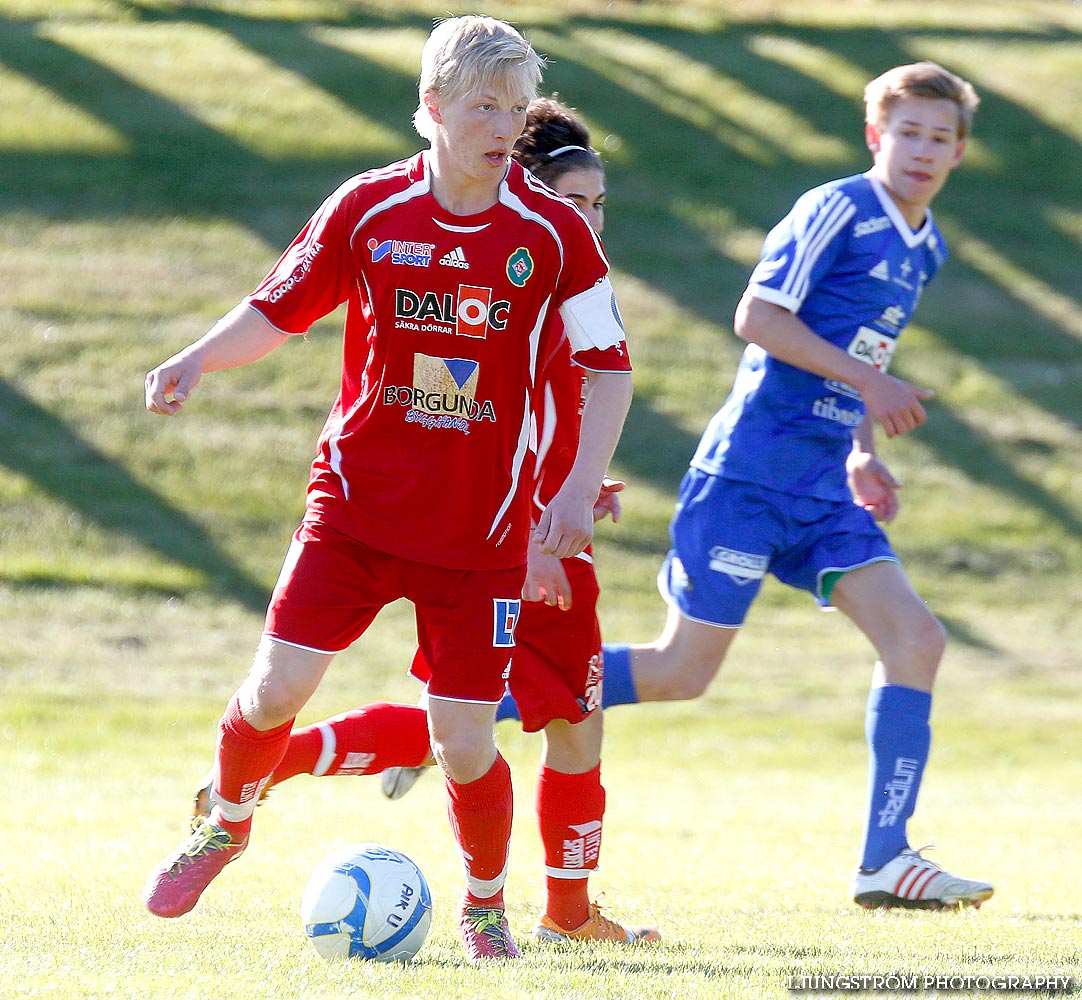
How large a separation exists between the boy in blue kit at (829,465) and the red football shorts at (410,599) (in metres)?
1.36

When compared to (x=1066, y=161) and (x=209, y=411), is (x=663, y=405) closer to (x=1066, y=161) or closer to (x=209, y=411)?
(x=209, y=411)

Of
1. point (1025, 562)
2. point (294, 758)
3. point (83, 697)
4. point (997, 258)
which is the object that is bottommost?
point (83, 697)

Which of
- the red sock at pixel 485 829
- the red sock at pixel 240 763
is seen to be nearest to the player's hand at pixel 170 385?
the red sock at pixel 240 763

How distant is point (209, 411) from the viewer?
11992mm

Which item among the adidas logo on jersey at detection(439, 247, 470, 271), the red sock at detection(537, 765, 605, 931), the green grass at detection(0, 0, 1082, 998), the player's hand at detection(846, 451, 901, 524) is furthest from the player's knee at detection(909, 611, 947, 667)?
the adidas logo on jersey at detection(439, 247, 470, 271)

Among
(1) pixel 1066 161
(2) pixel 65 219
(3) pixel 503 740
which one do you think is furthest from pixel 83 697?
(1) pixel 1066 161

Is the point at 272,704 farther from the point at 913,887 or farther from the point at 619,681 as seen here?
the point at 913,887

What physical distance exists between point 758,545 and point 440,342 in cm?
159

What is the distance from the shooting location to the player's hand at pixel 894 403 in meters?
4.21

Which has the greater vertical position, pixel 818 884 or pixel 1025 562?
pixel 818 884

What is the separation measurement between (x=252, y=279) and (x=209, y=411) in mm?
1724

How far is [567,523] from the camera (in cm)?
329

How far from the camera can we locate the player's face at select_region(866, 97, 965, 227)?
15.4ft

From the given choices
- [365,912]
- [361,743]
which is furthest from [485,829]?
[361,743]
